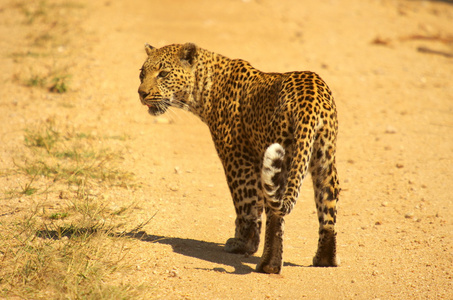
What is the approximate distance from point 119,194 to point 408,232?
3524 millimetres

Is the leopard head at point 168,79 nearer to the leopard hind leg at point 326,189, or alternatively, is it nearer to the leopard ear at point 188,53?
the leopard ear at point 188,53

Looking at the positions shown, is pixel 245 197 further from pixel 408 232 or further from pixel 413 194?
pixel 413 194

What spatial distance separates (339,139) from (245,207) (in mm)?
3896

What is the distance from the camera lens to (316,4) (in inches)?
659

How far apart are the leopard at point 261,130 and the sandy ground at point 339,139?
43 cm

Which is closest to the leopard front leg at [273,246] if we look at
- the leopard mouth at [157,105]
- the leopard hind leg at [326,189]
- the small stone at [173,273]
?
the leopard hind leg at [326,189]

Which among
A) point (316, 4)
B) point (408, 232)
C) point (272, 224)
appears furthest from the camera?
point (316, 4)

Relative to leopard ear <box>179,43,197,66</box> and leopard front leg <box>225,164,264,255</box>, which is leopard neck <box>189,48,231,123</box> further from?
leopard front leg <box>225,164,264,255</box>

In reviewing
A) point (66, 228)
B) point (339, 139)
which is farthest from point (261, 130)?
point (339, 139)

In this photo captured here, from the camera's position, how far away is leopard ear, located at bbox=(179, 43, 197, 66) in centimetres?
650

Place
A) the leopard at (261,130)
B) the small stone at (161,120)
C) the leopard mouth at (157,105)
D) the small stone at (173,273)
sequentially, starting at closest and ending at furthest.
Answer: the leopard at (261,130) → the small stone at (173,273) → the leopard mouth at (157,105) → the small stone at (161,120)

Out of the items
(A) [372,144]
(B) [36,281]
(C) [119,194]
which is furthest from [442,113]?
(B) [36,281]

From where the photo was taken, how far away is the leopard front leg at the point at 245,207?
6.09 metres

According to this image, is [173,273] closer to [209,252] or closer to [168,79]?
[209,252]
